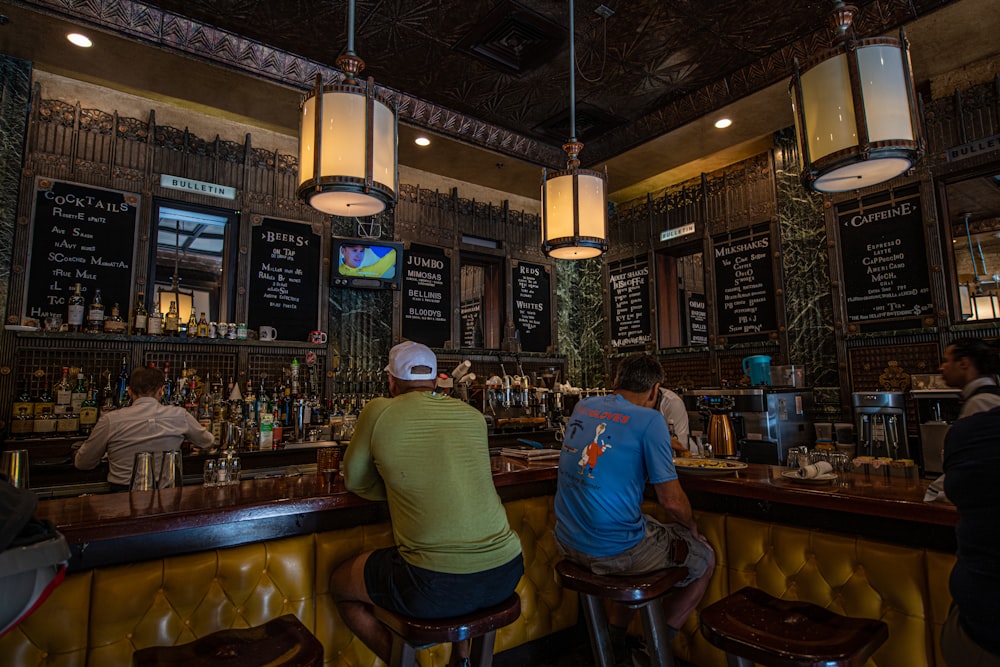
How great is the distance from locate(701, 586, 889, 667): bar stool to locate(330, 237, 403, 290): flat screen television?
185 inches

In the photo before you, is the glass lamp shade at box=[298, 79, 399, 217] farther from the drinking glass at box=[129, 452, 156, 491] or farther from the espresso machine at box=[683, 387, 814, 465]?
the espresso machine at box=[683, 387, 814, 465]

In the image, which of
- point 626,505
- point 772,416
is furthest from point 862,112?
point 772,416

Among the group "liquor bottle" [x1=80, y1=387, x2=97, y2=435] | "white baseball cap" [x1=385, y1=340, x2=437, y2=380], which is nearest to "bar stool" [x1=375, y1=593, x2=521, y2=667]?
"white baseball cap" [x1=385, y1=340, x2=437, y2=380]

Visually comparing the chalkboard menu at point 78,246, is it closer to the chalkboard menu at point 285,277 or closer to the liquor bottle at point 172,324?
the liquor bottle at point 172,324

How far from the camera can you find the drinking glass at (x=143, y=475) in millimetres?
2352

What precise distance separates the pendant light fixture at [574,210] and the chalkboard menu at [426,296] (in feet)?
10.4

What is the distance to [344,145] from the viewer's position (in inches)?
96.7

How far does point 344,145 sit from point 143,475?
1594 mm

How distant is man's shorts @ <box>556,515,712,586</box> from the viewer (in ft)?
7.22

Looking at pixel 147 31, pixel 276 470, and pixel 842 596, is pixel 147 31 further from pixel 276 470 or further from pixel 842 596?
pixel 842 596

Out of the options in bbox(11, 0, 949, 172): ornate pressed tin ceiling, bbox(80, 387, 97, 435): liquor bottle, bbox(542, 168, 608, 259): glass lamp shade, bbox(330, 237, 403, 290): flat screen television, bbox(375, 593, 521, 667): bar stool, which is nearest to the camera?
bbox(375, 593, 521, 667): bar stool

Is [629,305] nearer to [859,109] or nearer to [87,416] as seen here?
[859,109]

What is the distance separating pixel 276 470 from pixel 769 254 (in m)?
5.06

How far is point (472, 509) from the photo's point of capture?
6.47ft
